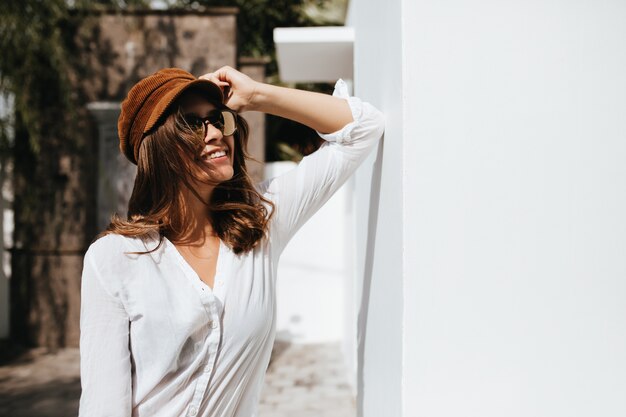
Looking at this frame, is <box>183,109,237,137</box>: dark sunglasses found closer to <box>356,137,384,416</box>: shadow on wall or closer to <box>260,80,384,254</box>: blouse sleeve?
<box>260,80,384,254</box>: blouse sleeve

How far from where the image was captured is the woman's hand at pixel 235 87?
1547mm

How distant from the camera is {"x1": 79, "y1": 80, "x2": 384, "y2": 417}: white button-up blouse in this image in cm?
130

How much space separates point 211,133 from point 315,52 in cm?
262

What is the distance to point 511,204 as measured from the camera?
4.09ft

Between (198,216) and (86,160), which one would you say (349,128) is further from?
(86,160)

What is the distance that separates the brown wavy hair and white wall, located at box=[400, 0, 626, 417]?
1.51ft

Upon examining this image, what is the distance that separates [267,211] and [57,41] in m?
5.80

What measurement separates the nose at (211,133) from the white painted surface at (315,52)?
7.29 feet

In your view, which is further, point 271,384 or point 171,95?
point 271,384

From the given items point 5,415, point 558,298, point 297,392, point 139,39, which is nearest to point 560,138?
point 558,298

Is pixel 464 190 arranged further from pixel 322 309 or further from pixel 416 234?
pixel 322 309

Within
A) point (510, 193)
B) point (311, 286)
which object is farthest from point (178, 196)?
point (311, 286)

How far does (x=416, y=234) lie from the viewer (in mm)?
1254

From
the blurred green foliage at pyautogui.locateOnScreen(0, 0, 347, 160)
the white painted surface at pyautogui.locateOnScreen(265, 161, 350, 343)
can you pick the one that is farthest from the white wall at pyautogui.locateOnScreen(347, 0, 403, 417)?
the white painted surface at pyautogui.locateOnScreen(265, 161, 350, 343)
